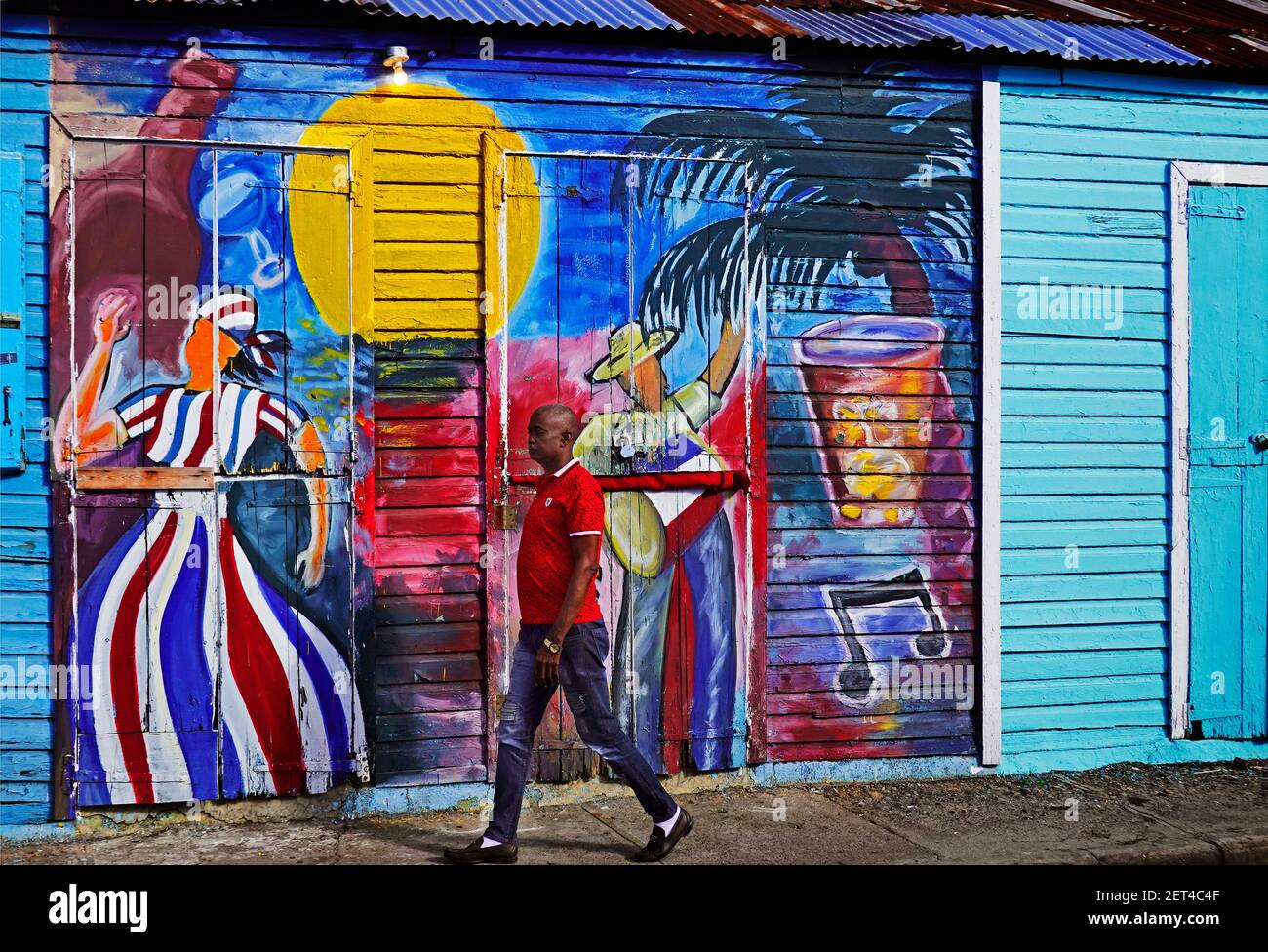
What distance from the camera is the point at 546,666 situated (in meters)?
5.58

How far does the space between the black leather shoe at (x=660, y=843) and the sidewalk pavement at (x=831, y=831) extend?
9 cm

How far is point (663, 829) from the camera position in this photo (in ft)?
19.2

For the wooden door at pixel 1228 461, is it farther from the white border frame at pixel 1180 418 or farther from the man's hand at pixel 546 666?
the man's hand at pixel 546 666

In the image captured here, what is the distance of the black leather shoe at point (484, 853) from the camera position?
5688mm

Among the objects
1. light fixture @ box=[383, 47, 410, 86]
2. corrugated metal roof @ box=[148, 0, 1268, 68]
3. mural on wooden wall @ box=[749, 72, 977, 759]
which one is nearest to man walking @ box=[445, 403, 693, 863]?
mural on wooden wall @ box=[749, 72, 977, 759]

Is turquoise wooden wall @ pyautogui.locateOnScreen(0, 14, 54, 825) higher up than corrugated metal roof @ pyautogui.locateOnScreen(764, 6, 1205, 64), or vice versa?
corrugated metal roof @ pyautogui.locateOnScreen(764, 6, 1205, 64)

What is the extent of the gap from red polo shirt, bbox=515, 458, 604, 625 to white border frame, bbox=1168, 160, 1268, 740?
384 cm

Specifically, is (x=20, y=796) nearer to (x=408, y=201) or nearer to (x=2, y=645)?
(x=2, y=645)

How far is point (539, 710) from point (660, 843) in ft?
2.64

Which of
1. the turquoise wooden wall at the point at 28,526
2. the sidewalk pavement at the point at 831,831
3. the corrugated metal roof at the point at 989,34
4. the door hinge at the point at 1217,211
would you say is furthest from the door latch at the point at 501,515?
the door hinge at the point at 1217,211

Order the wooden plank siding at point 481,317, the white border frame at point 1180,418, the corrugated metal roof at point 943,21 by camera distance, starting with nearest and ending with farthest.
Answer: the wooden plank siding at point 481,317 < the corrugated metal roof at point 943,21 < the white border frame at point 1180,418

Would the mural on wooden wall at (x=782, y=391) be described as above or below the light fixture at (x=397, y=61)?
below

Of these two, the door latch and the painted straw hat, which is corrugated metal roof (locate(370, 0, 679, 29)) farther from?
the door latch

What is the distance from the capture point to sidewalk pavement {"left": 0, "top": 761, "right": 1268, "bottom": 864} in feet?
19.7
